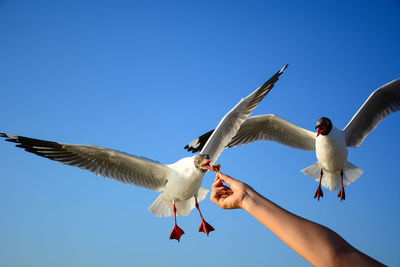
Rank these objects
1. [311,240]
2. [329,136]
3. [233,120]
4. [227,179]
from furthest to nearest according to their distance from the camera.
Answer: [329,136] < [233,120] < [227,179] < [311,240]

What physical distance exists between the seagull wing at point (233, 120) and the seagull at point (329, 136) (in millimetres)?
1070

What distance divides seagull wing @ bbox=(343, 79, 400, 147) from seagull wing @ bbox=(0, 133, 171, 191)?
311 centimetres

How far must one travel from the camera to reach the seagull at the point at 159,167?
3150mm

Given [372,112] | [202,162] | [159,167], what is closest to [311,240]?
[202,162]

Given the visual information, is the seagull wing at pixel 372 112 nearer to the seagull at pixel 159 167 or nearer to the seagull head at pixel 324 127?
the seagull head at pixel 324 127

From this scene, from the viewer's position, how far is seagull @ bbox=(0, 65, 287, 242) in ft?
10.3

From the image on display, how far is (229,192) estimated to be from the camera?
1.10 meters

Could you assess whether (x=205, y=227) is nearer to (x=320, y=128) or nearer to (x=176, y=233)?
(x=176, y=233)

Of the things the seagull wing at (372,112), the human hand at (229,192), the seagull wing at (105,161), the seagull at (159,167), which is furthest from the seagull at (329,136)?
the human hand at (229,192)

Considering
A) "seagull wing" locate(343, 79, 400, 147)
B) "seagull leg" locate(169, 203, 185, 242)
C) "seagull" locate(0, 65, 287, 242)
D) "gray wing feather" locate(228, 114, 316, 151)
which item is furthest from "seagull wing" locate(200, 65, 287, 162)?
"seagull wing" locate(343, 79, 400, 147)

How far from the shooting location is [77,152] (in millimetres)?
3193

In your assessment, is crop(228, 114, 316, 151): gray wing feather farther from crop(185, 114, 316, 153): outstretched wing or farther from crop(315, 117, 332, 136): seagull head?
crop(315, 117, 332, 136): seagull head

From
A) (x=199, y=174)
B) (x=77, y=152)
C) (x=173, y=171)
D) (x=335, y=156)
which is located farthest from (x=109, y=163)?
(x=335, y=156)

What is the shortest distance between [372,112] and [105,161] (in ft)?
13.0
